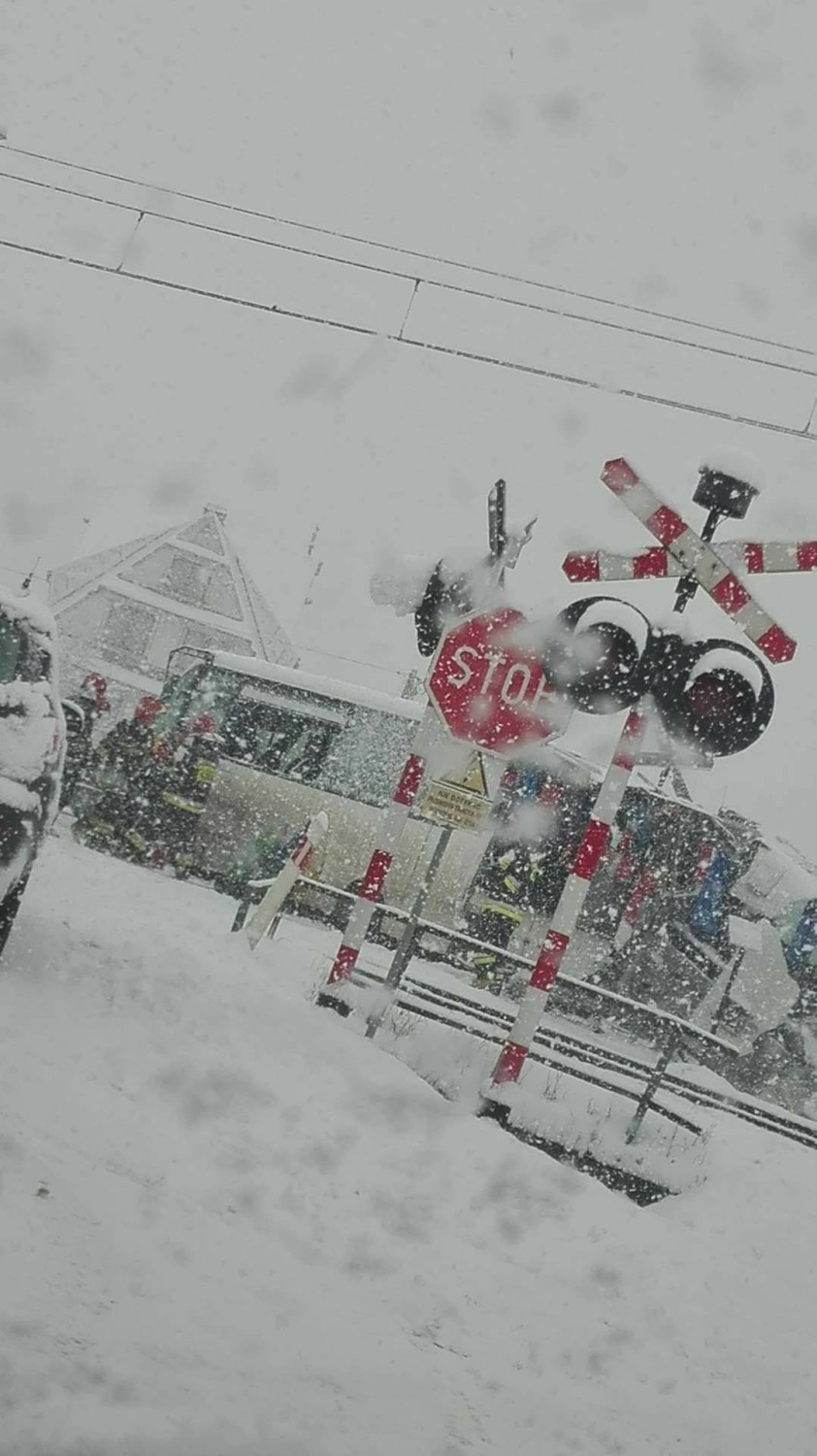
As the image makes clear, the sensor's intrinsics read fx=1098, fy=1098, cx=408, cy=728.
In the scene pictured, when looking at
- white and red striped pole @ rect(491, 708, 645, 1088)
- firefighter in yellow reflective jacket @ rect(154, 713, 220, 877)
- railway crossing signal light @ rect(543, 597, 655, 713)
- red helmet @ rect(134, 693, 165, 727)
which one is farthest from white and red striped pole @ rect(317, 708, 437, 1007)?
red helmet @ rect(134, 693, 165, 727)

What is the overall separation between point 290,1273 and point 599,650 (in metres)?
3.94

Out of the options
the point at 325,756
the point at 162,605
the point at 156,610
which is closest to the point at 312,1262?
the point at 325,756

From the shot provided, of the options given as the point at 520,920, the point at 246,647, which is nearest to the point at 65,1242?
the point at 520,920

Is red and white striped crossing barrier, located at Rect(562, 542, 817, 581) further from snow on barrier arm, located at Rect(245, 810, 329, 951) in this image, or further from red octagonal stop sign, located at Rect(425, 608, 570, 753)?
snow on barrier arm, located at Rect(245, 810, 329, 951)

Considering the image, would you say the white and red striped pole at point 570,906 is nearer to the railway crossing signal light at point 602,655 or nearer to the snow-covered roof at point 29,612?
the railway crossing signal light at point 602,655

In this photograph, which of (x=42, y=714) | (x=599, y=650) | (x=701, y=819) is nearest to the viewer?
(x=42, y=714)

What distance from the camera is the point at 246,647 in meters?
37.5

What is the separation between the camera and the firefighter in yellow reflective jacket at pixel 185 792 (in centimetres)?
1434

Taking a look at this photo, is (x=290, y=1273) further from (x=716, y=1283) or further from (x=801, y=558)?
(x=801, y=558)

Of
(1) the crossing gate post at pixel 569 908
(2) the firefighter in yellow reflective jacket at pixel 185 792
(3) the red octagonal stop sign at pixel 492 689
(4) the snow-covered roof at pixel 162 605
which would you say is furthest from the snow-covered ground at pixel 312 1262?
(4) the snow-covered roof at pixel 162 605

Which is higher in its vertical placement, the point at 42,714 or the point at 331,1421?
the point at 42,714

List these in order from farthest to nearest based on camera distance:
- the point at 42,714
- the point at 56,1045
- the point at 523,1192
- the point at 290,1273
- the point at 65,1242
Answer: the point at 42,714
the point at 523,1192
the point at 56,1045
the point at 290,1273
the point at 65,1242

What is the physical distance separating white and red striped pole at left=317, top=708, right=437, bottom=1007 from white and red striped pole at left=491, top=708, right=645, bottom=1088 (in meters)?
1.18

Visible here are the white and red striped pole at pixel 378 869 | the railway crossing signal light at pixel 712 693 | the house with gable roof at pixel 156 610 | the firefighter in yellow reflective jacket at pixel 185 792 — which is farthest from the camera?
the house with gable roof at pixel 156 610
